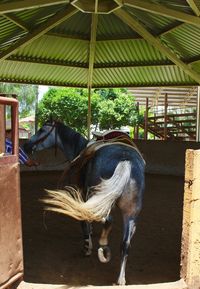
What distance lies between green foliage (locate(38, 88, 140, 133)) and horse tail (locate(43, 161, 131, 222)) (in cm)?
1931

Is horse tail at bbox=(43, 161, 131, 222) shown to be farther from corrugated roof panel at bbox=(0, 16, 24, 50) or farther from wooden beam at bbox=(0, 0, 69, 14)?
corrugated roof panel at bbox=(0, 16, 24, 50)

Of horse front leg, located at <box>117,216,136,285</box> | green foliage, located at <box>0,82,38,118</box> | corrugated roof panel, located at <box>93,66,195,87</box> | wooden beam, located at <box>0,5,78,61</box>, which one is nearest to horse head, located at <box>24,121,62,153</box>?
horse front leg, located at <box>117,216,136,285</box>

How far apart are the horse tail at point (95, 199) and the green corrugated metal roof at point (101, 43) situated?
21.7 feet

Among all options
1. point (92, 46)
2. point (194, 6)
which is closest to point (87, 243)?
point (194, 6)

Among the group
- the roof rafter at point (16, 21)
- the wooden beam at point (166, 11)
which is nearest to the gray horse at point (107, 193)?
the wooden beam at point (166, 11)

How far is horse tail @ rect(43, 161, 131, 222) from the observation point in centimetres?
393

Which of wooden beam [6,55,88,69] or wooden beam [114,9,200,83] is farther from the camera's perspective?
wooden beam [6,55,88,69]

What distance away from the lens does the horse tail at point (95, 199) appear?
3932mm

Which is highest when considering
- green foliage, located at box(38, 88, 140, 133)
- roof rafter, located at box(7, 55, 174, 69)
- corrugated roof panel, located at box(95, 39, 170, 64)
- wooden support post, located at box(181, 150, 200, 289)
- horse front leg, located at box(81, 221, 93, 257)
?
corrugated roof panel, located at box(95, 39, 170, 64)

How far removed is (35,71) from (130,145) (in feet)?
40.0

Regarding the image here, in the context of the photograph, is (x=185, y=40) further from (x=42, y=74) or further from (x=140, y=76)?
(x=42, y=74)

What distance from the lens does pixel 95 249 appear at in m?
6.51

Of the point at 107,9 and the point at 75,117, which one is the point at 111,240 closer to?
the point at 107,9

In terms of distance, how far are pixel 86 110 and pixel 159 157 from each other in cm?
826
